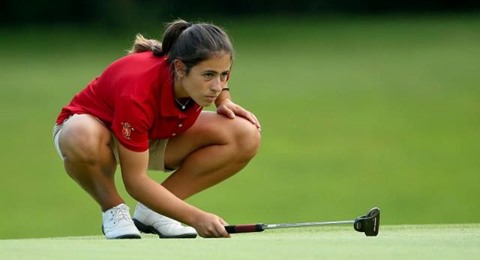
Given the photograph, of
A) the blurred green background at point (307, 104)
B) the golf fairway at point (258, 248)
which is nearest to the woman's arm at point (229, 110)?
the golf fairway at point (258, 248)

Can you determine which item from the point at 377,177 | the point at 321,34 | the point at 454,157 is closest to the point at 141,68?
the point at 377,177

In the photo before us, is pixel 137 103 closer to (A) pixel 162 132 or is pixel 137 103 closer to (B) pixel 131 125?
(B) pixel 131 125

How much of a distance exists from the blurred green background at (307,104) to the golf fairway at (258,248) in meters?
4.02

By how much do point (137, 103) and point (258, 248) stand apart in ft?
2.98

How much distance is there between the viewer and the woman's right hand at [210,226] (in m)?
4.41

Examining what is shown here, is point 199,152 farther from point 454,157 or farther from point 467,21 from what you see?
point 467,21

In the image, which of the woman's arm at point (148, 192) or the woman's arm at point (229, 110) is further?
the woman's arm at point (229, 110)

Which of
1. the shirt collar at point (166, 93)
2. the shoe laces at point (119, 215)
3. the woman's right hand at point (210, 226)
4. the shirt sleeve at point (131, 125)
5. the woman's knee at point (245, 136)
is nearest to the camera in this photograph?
the woman's right hand at point (210, 226)

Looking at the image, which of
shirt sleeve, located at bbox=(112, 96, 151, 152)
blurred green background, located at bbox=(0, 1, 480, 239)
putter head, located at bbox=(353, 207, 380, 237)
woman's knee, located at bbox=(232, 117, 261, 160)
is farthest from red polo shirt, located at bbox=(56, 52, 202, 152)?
blurred green background, located at bbox=(0, 1, 480, 239)

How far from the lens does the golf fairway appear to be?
3.64 metres

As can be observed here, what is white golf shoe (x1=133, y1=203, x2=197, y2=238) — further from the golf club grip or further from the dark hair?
the dark hair

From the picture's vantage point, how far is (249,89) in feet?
44.6

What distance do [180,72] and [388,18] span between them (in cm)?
1447

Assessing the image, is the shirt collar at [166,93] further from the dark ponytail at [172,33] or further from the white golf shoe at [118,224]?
the white golf shoe at [118,224]
